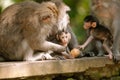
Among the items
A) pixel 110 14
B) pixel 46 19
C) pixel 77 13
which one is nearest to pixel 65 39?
pixel 46 19

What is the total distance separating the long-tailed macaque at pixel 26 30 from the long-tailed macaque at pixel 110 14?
99 centimetres

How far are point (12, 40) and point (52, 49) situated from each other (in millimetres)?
595

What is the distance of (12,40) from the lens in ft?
17.0

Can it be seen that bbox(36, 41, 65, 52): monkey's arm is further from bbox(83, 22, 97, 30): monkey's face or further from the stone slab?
bbox(83, 22, 97, 30): monkey's face

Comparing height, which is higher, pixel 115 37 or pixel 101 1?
pixel 101 1

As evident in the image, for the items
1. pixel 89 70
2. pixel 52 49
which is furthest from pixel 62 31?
pixel 89 70

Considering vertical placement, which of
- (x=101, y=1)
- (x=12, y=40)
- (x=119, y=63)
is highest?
(x=101, y=1)

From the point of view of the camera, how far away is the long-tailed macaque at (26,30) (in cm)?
513

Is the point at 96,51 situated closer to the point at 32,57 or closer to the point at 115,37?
the point at 115,37

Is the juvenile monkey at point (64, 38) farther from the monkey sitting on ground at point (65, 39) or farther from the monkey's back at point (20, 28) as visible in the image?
the monkey's back at point (20, 28)

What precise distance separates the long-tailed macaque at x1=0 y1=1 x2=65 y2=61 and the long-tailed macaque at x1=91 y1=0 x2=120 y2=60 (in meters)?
0.99

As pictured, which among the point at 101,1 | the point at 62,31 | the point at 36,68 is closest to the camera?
the point at 36,68

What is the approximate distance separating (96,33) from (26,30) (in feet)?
4.45

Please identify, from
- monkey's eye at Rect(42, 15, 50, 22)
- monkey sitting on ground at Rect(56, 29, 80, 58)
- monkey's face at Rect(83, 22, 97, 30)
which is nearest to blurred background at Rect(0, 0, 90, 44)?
monkey's face at Rect(83, 22, 97, 30)
